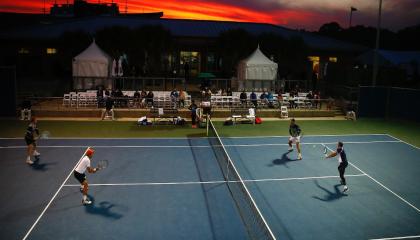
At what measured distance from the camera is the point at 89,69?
29.1m

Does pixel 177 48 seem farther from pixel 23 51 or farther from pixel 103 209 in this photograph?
pixel 103 209

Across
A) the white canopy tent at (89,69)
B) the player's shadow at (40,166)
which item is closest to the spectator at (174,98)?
the white canopy tent at (89,69)

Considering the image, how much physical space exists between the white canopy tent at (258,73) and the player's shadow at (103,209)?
20.1 m

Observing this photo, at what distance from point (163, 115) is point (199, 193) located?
12.1 meters

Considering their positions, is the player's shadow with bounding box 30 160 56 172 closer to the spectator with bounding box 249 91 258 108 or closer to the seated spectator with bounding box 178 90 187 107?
the seated spectator with bounding box 178 90 187 107

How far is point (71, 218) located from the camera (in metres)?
11.3

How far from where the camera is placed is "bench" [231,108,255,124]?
25.7 meters

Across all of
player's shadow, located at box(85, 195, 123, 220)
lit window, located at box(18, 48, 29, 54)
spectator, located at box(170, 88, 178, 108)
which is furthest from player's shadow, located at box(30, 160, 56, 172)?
lit window, located at box(18, 48, 29, 54)

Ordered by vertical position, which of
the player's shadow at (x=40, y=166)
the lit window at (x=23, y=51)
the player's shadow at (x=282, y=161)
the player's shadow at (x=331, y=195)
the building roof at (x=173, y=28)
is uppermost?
the building roof at (x=173, y=28)

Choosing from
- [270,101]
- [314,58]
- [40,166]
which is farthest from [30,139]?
[314,58]

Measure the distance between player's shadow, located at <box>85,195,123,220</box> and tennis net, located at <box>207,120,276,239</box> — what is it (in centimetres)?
368

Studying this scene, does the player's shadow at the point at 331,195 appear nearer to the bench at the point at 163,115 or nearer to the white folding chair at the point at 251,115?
the white folding chair at the point at 251,115

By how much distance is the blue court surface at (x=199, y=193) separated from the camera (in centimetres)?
1083

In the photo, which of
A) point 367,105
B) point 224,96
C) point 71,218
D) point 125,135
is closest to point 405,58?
point 367,105
